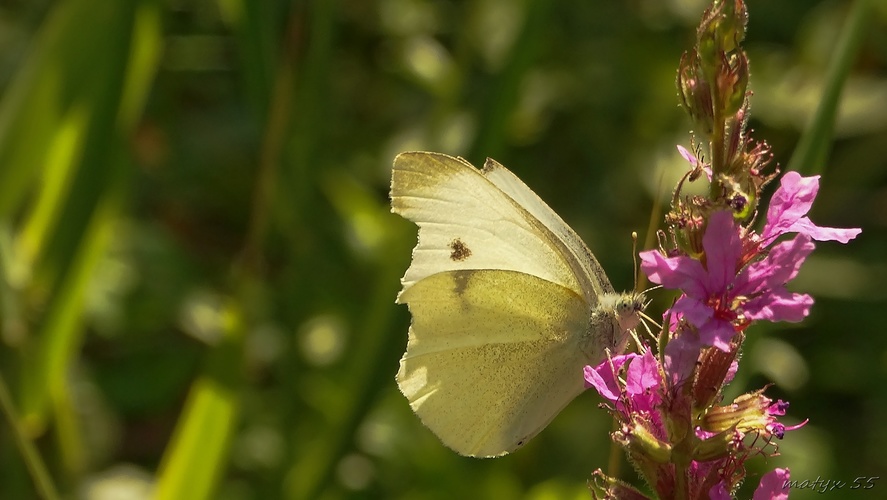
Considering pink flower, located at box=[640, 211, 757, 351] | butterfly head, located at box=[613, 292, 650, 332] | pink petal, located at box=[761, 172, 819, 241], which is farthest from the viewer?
butterfly head, located at box=[613, 292, 650, 332]

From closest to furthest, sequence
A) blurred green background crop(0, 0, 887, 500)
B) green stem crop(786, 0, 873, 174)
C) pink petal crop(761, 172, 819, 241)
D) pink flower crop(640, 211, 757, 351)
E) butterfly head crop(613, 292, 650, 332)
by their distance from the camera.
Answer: pink flower crop(640, 211, 757, 351) < pink petal crop(761, 172, 819, 241) < butterfly head crop(613, 292, 650, 332) < green stem crop(786, 0, 873, 174) < blurred green background crop(0, 0, 887, 500)

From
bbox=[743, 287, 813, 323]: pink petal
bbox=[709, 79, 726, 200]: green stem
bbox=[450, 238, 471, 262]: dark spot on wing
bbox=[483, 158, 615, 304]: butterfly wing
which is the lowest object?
bbox=[450, 238, 471, 262]: dark spot on wing

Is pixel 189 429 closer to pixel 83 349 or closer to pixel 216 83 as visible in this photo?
pixel 83 349

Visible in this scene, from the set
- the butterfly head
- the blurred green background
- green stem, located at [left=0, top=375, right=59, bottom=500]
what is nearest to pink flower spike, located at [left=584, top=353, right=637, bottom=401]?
the butterfly head

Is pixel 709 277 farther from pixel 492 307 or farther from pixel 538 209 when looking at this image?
pixel 492 307

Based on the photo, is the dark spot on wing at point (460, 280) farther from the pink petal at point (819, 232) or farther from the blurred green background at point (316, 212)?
the pink petal at point (819, 232)

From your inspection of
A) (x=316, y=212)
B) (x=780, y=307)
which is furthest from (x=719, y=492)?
(x=316, y=212)

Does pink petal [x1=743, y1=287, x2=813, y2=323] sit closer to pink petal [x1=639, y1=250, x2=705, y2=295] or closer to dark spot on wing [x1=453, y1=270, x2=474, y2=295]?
pink petal [x1=639, y1=250, x2=705, y2=295]
